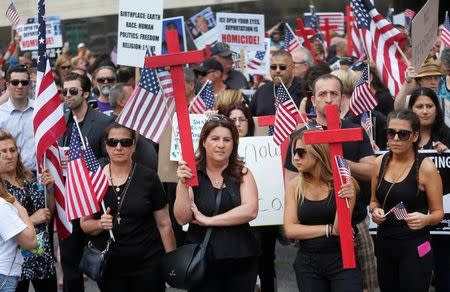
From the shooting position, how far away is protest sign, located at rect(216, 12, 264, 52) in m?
13.8

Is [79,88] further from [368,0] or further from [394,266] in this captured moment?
[394,266]

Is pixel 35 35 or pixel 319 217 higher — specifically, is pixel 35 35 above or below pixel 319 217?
above

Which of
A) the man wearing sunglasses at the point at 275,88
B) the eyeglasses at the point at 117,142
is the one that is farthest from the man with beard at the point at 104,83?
the eyeglasses at the point at 117,142

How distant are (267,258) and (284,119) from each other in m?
1.30

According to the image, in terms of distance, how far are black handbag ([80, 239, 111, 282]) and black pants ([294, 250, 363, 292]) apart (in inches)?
56.4

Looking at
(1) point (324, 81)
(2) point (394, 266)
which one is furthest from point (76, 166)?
(2) point (394, 266)

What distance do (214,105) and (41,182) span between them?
2045 millimetres

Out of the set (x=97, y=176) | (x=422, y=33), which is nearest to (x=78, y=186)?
(x=97, y=176)

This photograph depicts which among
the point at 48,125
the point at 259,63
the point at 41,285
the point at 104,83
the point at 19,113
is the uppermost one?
the point at 259,63

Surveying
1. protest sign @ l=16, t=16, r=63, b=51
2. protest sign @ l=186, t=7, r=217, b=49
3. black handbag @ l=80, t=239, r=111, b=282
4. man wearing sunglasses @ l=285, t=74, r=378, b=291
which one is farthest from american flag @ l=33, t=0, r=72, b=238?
protest sign @ l=186, t=7, r=217, b=49

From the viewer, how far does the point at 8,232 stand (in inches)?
240

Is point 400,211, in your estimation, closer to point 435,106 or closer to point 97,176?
point 435,106

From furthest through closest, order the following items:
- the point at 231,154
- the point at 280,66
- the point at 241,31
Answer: the point at 241,31, the point at 280,66, the point at 231,154

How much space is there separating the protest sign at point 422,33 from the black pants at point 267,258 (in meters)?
1.90
